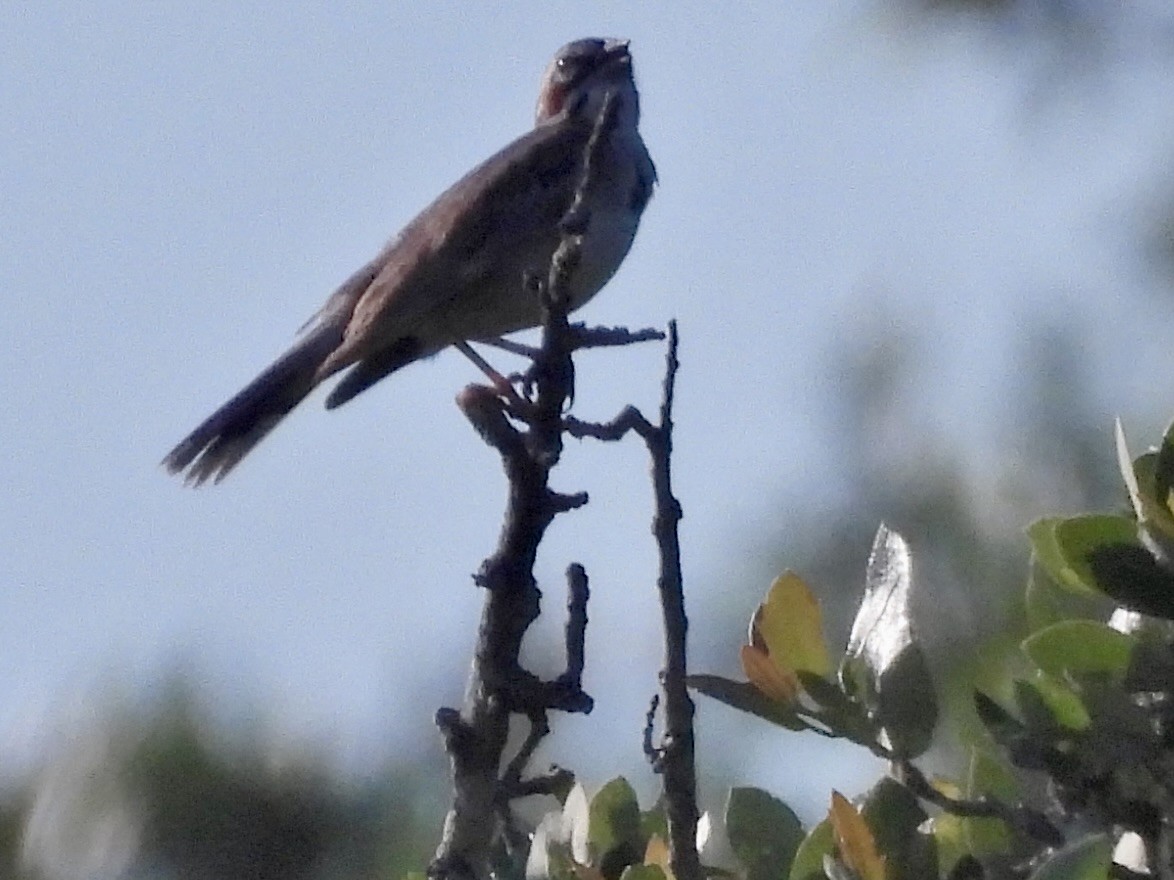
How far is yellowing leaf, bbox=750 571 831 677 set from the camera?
1.97 m

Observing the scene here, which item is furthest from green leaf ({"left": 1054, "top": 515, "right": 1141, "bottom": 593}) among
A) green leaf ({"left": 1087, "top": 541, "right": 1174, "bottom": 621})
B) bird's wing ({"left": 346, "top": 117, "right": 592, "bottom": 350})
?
bird's wing ({"left": 346, "top": 117, "right": 592, "bottom": 350})

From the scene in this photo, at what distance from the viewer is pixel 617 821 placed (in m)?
2.13

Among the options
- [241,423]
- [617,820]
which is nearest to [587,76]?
[241,423]

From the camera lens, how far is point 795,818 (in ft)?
6.52

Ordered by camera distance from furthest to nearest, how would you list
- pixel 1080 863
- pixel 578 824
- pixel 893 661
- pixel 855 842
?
pixel 578 824 < pixel 893 661 < pixel 855 842 < pixel 1080 863

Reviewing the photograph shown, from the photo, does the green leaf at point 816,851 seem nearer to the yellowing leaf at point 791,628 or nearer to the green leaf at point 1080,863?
the yellowing leaf at point 791,628

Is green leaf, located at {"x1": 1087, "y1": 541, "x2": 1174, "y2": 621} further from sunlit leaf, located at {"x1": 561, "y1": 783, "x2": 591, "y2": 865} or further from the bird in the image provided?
the bird

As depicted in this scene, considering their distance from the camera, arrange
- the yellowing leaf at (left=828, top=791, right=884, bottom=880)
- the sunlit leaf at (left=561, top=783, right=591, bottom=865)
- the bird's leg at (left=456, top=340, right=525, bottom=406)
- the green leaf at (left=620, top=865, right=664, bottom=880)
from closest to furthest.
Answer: the yellowing leaf at (left=828, top=791, right=884, bottom=880) → the green leaf at (left=620, top=865, right=664, bottom=880) → the sunlit leaf at (left=561, top=783, right=591, bottom=865) → the bird's leg at (left=456, top=340, right=525, bottom=406)

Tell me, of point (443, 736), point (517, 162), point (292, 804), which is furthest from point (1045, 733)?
point (517, 162)

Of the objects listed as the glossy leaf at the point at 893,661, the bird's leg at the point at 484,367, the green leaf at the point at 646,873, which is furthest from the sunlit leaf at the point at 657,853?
the bird's leg at the point at 484,367

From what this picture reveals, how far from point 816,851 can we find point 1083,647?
0.94 ft

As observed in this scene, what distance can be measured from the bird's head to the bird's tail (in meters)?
1.79

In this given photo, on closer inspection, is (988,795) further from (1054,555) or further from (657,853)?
(657,853)

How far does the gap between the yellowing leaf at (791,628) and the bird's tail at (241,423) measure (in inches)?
123
